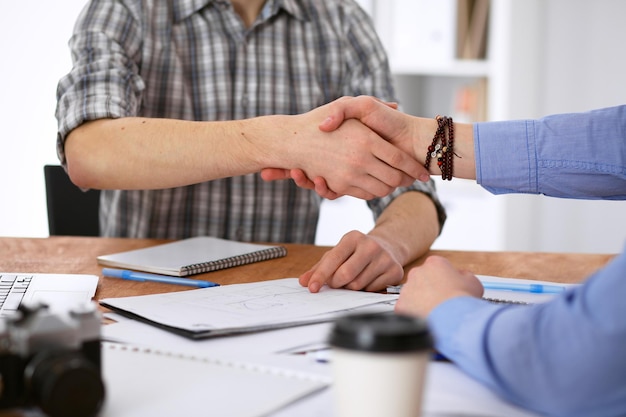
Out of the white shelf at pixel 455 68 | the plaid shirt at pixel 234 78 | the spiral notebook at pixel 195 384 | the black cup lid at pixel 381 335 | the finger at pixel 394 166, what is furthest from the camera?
the white shelf at pixel 455 68

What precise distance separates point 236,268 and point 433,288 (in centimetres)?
55

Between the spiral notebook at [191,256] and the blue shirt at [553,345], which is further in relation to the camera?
the spiral notebook at [191,256]

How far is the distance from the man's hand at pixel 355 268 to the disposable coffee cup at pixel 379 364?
56 centimetres

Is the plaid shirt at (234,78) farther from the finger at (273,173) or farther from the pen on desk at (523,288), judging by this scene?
the pen on desk at (523,288)

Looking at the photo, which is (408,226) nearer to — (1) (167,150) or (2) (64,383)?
(1) (167,150)

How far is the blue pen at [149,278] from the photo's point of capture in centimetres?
118

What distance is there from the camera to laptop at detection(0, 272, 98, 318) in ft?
3.43

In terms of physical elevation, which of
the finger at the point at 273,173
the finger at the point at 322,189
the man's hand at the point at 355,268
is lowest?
the man's hand at the point at 355,268

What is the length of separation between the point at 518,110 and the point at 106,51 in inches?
81.2

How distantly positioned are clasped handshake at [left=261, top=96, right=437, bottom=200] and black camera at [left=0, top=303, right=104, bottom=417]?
81 centimetres

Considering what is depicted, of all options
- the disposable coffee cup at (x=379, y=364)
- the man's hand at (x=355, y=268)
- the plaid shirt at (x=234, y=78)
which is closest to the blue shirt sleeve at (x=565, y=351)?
the disposable coffee cup at (x=379, y=364)

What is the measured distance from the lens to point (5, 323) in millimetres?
593

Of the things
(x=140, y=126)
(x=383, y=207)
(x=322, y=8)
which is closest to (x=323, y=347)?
(x=140, y=126)

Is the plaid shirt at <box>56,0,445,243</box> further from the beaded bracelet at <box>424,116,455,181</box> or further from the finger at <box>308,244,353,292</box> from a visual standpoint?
the finger at <box>308,244,353,292</box>
